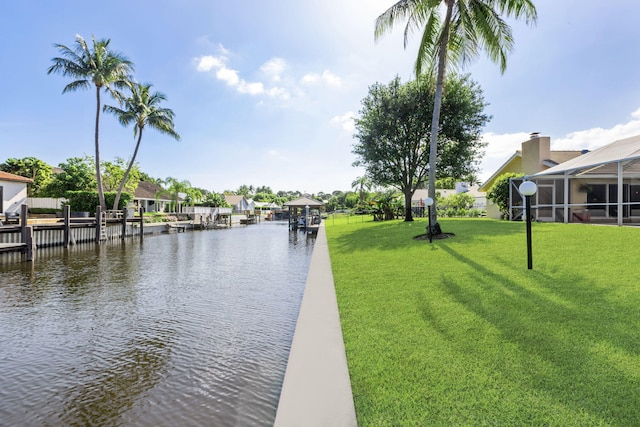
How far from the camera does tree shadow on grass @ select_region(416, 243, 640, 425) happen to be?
7.70 feet

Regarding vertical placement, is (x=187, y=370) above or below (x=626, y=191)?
below

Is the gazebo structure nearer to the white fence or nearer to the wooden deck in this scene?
the wooden deck

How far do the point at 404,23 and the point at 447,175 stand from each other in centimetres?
1184

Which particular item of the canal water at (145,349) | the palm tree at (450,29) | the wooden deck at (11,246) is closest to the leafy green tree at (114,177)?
the wooden deck at (11,246)

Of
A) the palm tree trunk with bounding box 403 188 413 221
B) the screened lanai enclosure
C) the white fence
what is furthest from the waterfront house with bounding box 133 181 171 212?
the screened lanai enclosure

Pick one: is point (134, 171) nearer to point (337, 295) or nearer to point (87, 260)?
point (87, 260)

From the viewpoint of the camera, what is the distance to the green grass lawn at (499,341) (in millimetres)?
2215

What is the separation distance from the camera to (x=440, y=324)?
383cm

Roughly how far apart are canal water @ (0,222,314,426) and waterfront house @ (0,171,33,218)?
19.4 metres

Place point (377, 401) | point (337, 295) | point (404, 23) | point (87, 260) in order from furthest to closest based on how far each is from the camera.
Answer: point (87, 260) < point (404, 23) < point (337, 295) < point (377, 401)

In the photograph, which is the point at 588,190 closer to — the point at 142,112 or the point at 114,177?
the point at 142,112

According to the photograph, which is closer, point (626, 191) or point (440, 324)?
point (440, 324)

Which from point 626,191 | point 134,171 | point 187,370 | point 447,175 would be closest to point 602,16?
point 626,191

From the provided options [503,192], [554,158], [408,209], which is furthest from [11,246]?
[554,158]
